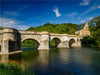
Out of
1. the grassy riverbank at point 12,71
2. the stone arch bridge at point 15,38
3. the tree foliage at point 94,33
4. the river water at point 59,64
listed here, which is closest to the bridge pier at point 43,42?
the stone arch bridge at point 15,38

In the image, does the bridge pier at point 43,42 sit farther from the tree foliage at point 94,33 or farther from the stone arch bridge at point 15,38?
the tree foliage at point 94,33

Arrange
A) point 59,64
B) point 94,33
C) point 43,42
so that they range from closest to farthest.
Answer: point 59,64 < point 43,42 < point 94,33

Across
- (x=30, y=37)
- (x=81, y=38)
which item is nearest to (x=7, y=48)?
(x=30, y=37)

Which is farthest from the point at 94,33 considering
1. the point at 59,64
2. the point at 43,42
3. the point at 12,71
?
the point at 12,71

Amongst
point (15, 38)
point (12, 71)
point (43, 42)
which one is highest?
point (15, 38)

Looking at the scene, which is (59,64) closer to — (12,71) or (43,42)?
(12,71)

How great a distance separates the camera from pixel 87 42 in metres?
42.3

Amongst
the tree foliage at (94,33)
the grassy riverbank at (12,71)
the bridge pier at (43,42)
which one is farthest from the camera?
the tree foliage at (94,33)

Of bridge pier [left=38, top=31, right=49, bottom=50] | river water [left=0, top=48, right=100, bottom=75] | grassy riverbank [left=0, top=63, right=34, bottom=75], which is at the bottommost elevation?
river water [left=0, top=48, right=100, bottom=75]

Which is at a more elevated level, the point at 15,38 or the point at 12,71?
the point at 15,38

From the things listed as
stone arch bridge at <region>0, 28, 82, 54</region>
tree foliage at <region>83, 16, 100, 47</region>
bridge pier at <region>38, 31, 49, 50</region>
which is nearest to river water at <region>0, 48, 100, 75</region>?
stone arch bridge at <region>0, 28, 82, 54</region>

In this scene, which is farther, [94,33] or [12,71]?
[94,33]

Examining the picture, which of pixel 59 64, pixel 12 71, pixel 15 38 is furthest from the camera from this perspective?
pixel 15 38

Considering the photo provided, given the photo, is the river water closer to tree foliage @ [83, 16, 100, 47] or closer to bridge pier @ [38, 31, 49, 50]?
bridge pier @ [38, 31, 49, 50]
